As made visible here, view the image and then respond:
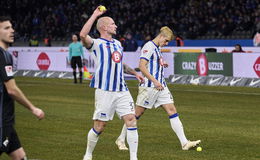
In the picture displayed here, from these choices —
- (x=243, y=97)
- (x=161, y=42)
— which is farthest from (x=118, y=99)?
(x=243, y=97)

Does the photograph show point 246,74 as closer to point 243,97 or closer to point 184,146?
point 243,97

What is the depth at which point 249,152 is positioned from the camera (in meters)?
11.6

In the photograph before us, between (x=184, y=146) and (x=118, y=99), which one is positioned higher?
(x=118, y=99)

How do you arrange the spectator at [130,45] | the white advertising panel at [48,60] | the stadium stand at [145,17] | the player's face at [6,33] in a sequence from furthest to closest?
1. the stadium stand at [145,17]
2. the spectator at [130,45]
3. the white advertising panel at [48,60]
4. the player's face at [6,33]

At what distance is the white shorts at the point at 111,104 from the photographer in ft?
33.3

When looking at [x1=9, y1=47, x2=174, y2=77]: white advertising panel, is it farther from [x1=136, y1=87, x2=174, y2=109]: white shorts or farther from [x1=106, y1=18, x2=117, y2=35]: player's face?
[x1=106, y1=18, x2=117, y2=35]: player's face

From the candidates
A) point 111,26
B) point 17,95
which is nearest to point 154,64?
point 111,26

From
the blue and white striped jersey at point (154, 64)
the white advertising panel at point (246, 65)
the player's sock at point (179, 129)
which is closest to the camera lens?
the player's sock at point (179, 129)

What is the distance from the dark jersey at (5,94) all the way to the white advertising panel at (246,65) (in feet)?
65.5

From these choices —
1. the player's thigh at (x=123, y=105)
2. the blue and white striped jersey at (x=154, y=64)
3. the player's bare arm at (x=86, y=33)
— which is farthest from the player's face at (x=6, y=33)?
the blue and white striped jersey at (x=154, y=64)

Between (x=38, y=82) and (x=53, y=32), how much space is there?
62.8ft

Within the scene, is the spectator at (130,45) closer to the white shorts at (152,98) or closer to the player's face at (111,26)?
the white shorts at (152,98)

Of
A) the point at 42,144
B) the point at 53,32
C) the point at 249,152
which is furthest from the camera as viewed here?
the point at 53,32

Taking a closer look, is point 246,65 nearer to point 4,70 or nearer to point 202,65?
point 202,65
